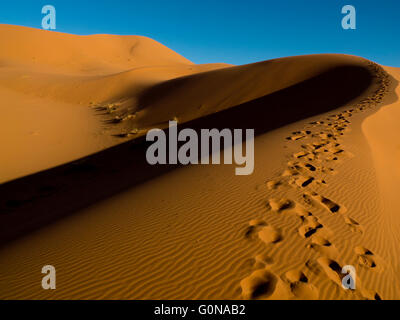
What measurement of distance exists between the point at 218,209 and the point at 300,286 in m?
1.88

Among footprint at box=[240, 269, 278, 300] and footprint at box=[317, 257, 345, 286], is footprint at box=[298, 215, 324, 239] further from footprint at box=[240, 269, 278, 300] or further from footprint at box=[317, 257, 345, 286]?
footprint at box=[240, 269, 278, 300]

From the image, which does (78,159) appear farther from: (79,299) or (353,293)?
(353,293)

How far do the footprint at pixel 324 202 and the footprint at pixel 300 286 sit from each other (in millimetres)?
1717

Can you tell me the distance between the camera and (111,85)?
25.3m

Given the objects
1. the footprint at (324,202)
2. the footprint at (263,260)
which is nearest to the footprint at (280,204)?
the footprint at (324,202)

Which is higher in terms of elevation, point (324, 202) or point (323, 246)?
point (324, 202)

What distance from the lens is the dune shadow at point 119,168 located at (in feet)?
19.3

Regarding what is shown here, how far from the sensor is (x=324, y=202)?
4.58 m

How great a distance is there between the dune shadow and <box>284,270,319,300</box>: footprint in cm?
423

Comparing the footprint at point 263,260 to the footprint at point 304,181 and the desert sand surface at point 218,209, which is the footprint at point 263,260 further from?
the footprint at point 304,181

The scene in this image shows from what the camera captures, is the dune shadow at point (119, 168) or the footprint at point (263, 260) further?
the dune shadow at point (119, 168)

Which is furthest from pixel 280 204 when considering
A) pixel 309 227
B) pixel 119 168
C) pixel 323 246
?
pixel 119 168

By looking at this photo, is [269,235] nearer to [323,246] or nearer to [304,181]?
[323,246]
